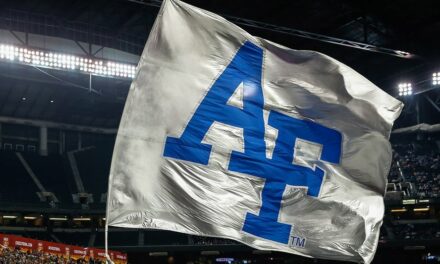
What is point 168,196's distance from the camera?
7.18m

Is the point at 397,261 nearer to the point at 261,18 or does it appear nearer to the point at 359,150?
the point at 261,18

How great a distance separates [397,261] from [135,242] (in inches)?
694

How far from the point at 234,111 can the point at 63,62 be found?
30.2 m

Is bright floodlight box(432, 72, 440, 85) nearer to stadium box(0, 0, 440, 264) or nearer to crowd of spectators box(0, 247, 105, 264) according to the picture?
stadium box(0, 0, 440, 264)

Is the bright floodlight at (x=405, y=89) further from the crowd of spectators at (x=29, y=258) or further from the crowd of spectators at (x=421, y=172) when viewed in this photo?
the crowd of spectators at (x=29, y=258)

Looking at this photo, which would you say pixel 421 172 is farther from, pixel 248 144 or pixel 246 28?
pixel 248 144

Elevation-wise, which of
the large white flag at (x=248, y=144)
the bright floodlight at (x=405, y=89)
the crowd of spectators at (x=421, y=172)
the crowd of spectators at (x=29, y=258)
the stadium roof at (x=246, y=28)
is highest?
the stadium roof at (x=246, y=28)

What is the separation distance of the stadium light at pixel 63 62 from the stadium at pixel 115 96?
2.1 inches

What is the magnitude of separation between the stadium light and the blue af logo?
2931 cm

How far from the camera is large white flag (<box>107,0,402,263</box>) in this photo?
278 inches

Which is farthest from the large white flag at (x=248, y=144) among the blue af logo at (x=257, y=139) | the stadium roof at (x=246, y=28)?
the stadium roof at (x=246, y=28)

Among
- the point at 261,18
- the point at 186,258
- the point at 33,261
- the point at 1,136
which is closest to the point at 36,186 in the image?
the point at 1,136

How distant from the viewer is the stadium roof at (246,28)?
34219 mm

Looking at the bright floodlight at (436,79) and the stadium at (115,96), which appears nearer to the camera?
the stadium at (115,96)
